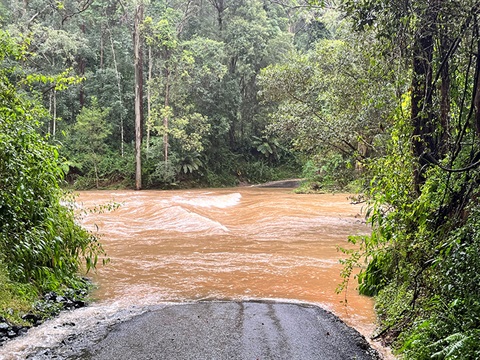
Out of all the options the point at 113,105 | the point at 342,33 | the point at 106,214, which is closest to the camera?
the point at 342,33

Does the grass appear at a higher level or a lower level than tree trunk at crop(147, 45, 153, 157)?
lower

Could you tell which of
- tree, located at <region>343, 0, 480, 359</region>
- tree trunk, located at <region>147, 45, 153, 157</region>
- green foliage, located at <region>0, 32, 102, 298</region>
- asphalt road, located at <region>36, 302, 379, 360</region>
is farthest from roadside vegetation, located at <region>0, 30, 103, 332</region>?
tree trunk, located at <region>147, 45, 153, 157</region>

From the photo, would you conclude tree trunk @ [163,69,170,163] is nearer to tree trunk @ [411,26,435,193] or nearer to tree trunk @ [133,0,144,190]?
tree trunk @ [133,0,144,190]

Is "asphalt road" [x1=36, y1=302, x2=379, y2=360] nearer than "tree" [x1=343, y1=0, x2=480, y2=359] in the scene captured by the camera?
No

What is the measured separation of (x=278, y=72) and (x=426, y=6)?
11283 millimetres

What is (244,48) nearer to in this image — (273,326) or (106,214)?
(106,214)

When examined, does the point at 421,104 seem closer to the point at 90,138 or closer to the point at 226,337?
the point at 226,337

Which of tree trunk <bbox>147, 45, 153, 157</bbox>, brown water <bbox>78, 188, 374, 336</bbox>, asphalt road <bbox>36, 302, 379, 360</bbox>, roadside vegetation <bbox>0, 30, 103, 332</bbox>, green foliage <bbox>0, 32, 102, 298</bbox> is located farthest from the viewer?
tree trunk <bbox>147, 45, 153, 157</bbox>

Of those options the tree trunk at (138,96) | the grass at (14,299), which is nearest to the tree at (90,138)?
the tree trunk at (138,96)

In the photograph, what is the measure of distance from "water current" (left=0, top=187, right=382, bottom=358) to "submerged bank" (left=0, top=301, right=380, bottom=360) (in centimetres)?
17

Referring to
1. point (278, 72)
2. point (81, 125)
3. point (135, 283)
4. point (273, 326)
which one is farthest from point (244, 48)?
point (273, 326)

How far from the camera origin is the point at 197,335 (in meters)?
4.36

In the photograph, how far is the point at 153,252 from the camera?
9500mm

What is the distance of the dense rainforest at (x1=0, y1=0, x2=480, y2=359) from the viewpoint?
4.05 meters
